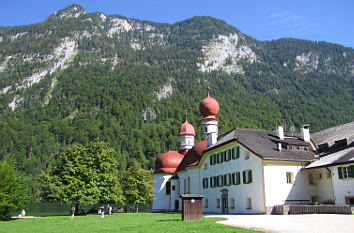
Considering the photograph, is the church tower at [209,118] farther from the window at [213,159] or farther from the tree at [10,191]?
the tree at [10,191]

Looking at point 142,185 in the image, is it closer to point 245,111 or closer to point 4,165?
point 4,165

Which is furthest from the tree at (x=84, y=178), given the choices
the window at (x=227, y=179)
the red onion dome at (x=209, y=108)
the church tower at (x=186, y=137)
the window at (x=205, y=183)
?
the church tower at (x=186, y=137)

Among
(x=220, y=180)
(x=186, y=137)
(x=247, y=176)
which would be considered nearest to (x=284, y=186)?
(x=247, y=176)

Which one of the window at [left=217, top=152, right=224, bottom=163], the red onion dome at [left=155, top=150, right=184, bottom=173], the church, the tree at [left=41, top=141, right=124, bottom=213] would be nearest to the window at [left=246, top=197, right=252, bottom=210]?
the church

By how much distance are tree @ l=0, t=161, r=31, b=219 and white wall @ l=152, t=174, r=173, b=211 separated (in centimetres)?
2197

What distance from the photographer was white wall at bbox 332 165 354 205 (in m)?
28.7

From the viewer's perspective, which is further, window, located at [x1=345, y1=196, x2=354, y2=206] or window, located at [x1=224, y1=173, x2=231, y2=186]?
window, located at [x1=224, y1=173, x2=231, y2=186]

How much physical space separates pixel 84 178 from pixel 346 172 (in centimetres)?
Result: 2614

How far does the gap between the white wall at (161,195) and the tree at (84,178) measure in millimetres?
12715

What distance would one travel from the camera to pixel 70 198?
38625mm

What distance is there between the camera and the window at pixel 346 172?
28.5 m

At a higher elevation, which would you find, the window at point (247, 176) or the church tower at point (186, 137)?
the church tower at point (186, 137)

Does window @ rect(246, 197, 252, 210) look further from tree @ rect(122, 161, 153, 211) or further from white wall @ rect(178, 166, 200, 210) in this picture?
tree @ rect(122, 161, 153, 211)

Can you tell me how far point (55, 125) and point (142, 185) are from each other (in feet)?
410
